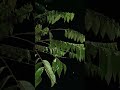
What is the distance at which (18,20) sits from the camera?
3.36 ft

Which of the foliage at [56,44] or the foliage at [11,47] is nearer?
the foliage at [11,47]

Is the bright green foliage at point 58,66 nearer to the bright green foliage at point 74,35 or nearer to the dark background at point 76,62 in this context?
the dark background at point 76,62

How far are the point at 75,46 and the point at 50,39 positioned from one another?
0.13 m

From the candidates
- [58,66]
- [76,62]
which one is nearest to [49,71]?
[58,66]

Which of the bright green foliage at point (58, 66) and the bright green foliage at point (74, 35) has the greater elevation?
the bright green foliage at point (74, 35)

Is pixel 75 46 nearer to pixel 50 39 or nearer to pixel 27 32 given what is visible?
pixel 50 39

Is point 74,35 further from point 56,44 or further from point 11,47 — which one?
point 11,47

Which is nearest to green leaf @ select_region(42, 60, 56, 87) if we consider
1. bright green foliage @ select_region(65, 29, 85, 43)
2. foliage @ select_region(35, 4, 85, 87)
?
foliage @ select_region(35, 4, 85, 87)

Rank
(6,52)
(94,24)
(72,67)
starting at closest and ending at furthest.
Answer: (94,24)
(6,52)
(72,67)

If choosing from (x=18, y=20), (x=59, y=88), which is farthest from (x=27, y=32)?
(x=59, y=88)

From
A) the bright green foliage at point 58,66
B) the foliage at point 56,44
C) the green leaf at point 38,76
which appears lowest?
the green leaf at point 38,76

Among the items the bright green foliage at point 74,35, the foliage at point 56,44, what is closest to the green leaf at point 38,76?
the foliage at point 56,44

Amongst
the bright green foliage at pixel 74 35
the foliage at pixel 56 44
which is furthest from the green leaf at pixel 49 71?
the bright green foliage at pixel 74 35

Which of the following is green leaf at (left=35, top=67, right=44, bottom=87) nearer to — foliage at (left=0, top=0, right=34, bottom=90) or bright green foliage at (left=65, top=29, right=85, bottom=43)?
foliage at (left=0, top=0, right=34, bottom=90)
